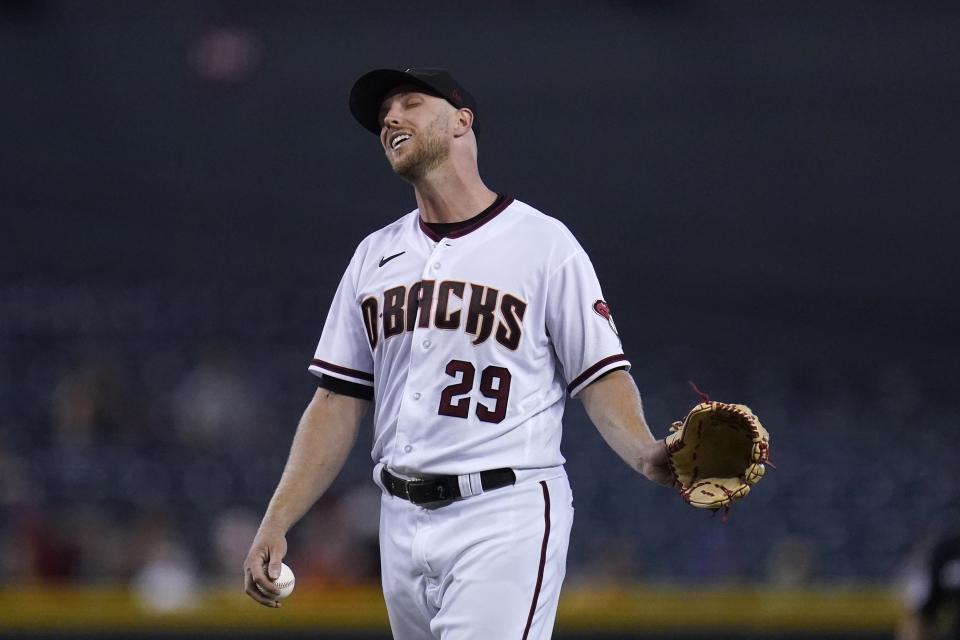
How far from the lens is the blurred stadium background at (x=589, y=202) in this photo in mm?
10250

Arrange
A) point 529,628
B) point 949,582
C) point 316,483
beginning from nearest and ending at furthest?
point 529,628 → point 316,483 → point 949,582

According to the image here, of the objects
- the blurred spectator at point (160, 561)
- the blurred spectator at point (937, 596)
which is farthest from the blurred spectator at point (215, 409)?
the blurred spectator at point (937, 596)

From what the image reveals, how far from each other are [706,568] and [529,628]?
677 centimetres

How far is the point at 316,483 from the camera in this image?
2.87m

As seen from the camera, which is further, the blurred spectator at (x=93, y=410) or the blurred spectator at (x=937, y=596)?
the blurred spectator at (x=93, y=410)

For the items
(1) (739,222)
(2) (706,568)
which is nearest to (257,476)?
(2) (706,568)

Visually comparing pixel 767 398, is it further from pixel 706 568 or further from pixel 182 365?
pixel 182 365

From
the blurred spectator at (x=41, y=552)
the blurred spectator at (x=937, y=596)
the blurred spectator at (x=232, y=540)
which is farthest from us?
the blurred spectator at (x=232, y=540)

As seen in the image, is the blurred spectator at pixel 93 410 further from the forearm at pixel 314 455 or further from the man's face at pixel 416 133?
the man's face at pixel 416 133

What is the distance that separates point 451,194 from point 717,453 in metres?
0.83

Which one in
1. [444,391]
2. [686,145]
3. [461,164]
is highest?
[686,145]

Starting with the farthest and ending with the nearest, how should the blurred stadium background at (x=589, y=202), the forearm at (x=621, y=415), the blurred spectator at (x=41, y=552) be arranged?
the blurred stadium background at (x=589, y=202) < the blurred spectator at (x=41, y=552) < the forearm at (x=621, y=415)

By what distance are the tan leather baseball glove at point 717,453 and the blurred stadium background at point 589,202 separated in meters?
7.46

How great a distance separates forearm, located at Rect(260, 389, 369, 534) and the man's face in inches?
20.8
